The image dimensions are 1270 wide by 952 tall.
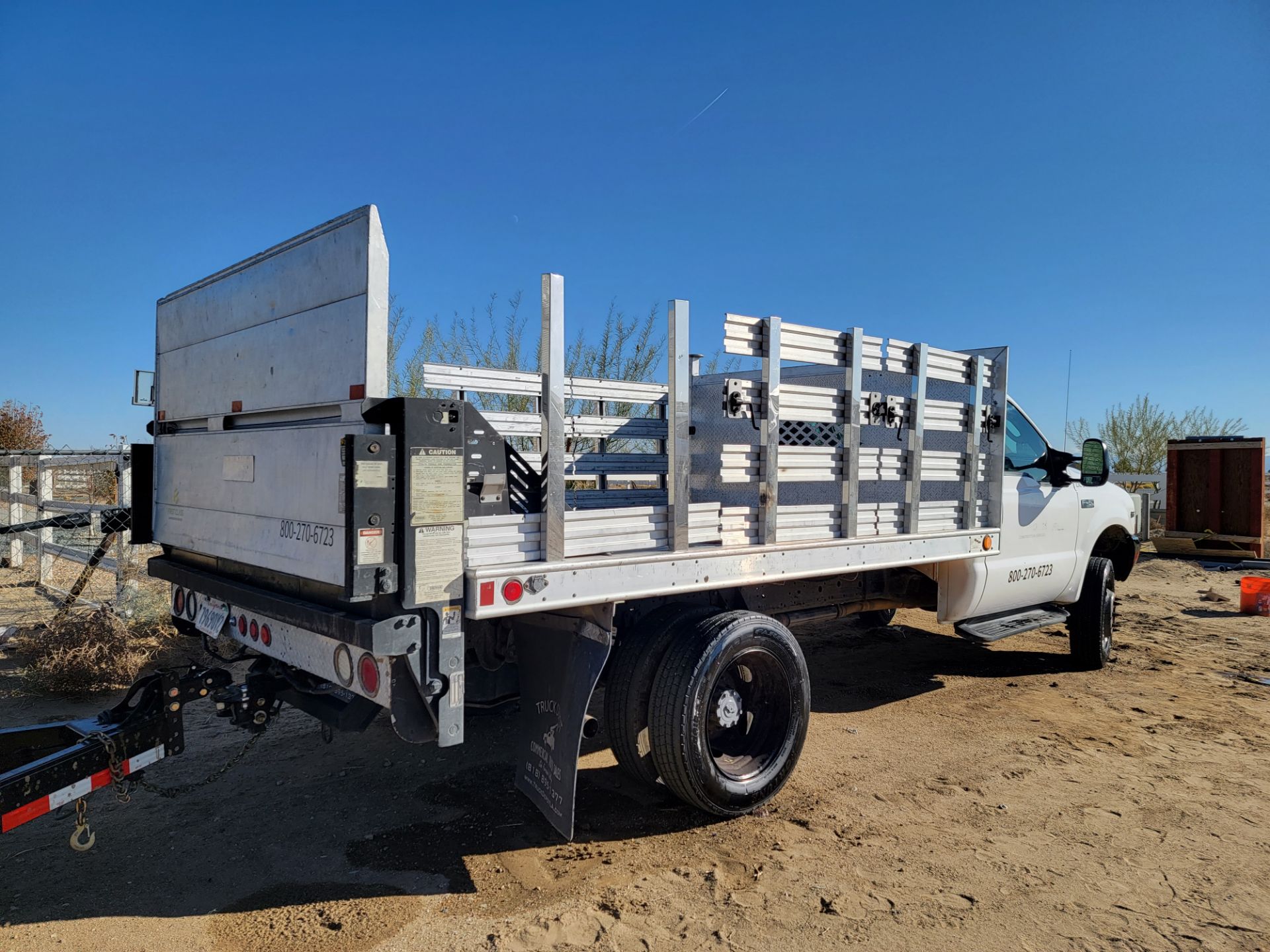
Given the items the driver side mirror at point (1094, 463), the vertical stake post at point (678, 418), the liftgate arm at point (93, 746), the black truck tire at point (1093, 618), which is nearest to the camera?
the liftgate arm at point (93, 746)

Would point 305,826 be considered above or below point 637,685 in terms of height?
below

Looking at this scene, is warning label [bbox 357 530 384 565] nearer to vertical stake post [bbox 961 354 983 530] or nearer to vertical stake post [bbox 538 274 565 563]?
vertical stake post [bbox 538 274 565 563]

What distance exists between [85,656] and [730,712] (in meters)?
4.73

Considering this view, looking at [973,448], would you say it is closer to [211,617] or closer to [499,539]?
[499,539]

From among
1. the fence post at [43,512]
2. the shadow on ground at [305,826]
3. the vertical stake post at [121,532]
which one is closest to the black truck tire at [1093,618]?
the shadow on ground at [305,826]

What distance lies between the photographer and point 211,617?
3.88 metres

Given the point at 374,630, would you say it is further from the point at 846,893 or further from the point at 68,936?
the point at 846,893

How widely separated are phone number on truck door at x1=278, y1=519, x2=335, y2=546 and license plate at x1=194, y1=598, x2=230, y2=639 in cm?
81

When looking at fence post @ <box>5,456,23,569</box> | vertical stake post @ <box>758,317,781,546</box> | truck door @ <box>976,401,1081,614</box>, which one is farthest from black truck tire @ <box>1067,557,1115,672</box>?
fence post @ <box>5,456,23,569</box>

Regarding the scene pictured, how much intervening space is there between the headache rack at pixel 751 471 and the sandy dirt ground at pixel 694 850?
1163 mm

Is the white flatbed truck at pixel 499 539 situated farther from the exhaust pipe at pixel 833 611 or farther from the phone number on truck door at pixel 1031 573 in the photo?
the phone number on truck door at pixel 1031 573

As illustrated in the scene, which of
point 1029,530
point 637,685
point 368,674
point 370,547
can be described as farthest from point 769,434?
point 1029,530

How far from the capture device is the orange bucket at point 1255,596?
922 cm

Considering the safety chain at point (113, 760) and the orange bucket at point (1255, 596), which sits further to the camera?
the orange bucket at point (1255, 596)
